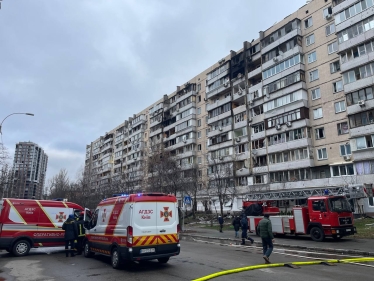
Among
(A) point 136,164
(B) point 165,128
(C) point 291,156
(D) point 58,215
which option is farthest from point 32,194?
(D) point 58,215

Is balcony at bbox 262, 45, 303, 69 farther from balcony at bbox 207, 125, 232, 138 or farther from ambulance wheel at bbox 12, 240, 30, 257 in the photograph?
ambulance wheel at bbox 12, 240, 30, 257

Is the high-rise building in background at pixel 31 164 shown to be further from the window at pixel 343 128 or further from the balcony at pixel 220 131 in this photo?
the window at pixel 343 128

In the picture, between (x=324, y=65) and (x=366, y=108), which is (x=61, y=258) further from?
(x=324, y=65)

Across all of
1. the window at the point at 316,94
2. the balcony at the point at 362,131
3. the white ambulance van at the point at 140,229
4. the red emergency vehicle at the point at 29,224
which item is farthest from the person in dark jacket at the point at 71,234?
the window at the point at 316,94

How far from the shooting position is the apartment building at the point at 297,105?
31531 millimetres

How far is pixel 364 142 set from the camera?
100 ft

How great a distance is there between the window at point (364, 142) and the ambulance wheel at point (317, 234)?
16928 millimetres

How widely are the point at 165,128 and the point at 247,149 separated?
86.5ft

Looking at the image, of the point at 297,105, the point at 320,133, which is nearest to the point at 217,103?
the point at 297,105

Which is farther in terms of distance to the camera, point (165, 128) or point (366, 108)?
point (165, 128)

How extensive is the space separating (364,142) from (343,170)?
4057 mm

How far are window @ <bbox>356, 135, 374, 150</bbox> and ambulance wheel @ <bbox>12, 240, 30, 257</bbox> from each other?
30651 millimetres

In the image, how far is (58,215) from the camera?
15.1 metres

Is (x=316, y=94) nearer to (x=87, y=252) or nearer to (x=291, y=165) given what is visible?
(x=291, y=165)
